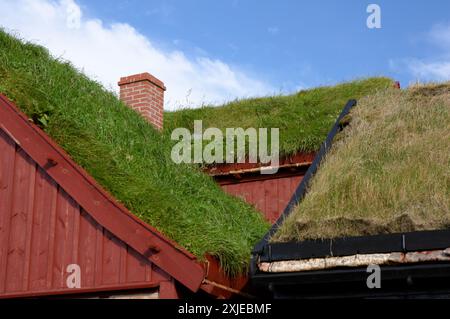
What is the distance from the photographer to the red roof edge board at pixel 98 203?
8.20 metres

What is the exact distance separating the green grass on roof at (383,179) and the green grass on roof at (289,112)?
12.9 ft

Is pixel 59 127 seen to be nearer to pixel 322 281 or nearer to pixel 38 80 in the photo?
pixel 38 80

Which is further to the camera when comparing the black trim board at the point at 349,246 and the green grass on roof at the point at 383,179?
the green grass on roof at the point at 383,179

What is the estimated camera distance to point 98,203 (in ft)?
29.0

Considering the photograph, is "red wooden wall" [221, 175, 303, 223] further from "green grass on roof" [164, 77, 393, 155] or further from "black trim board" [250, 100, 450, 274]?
"black trim board" [250, 100, 450, 274]

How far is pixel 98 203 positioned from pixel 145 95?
6210 millimetres

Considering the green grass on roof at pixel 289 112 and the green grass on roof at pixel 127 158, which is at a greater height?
the green grass on roof at pixel 289 112

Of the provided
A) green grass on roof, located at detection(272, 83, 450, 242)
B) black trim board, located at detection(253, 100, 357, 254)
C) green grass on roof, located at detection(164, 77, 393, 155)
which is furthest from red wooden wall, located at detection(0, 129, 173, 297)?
green grass on roof, located at detection(164, 77, 393, 155)

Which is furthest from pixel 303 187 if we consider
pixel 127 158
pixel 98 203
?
pixel 127 158

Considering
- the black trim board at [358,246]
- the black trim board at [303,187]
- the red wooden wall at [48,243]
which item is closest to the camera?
the black trim board at [358,246]

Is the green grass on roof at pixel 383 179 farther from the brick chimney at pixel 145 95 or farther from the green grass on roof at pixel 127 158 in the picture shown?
the brick chimney at pixel 145 95

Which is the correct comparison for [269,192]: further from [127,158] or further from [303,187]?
[303,187]

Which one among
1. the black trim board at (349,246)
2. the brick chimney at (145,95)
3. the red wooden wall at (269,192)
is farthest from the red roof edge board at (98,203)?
the brick chimney at (145,95)

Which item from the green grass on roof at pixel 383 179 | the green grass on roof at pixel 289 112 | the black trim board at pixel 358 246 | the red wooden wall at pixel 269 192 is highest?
the green grass on roof at pixel 289 112
